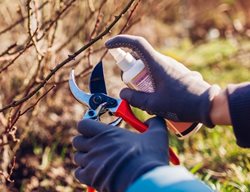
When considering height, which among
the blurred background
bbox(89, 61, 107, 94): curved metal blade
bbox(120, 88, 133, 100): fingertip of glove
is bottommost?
the blurred background

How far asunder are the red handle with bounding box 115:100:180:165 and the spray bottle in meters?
0.07

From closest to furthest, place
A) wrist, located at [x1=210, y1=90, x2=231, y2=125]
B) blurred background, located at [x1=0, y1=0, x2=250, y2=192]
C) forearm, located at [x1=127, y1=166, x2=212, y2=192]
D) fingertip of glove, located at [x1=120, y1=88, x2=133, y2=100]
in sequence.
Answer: forearm, located at [x1=127, y1=166, x2=212, y2=192]
wrist, located at [x1=210, y1=90, x2=231, y2=125]
fingertip of glove, located at [x1=120, y1=88, x2=133, y2=100]
blurred background, located at [x1=0, y1=0, x2=250, y2=192]

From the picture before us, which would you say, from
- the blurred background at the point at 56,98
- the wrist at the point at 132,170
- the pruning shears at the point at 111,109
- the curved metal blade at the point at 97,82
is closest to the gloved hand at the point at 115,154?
the wrist at the point at 132,170

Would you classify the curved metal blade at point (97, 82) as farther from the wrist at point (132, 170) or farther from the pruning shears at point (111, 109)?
the wrist at point (132, 170)

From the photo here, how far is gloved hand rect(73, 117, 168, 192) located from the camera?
5.15ft

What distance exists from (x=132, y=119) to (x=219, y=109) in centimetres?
28

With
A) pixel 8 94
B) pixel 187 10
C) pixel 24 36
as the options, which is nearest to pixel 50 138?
pixel 8 94

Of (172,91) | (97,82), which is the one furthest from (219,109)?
(97,82)

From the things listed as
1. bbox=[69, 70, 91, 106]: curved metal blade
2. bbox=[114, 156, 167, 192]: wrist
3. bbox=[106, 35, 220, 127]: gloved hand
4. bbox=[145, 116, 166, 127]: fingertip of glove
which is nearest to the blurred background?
bbox=[69, 70, 91, 106]: curved metal blade

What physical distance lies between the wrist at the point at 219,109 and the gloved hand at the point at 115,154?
0.51 ft

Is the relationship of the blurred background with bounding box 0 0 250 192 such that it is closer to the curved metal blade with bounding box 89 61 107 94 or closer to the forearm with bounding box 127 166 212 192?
the curved metal blade with bounding box 89 61 107 94

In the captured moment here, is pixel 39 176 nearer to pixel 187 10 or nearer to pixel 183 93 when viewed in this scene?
pixel 183 93

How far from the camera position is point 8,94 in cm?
340

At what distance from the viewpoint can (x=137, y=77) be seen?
1850 millimetres
